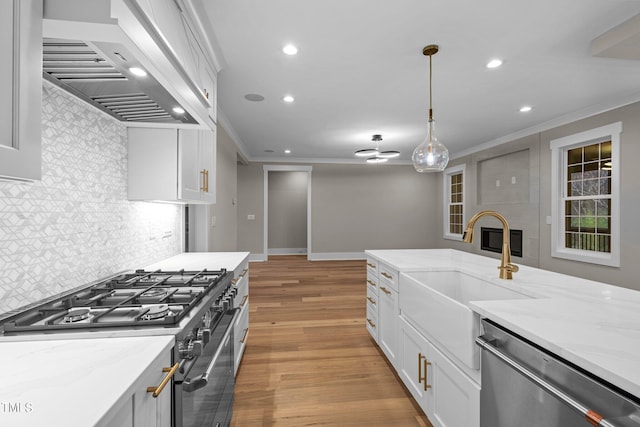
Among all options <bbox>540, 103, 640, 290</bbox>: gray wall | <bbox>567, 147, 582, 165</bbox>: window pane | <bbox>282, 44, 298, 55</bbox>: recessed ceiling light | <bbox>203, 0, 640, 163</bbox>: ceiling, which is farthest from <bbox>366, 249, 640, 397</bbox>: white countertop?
<bbox>567, 147, 582, 165</bbox>: window pane

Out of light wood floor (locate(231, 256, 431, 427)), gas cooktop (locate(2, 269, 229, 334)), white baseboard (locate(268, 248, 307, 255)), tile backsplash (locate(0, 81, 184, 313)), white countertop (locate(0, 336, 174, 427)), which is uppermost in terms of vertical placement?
tile backsplash (locate(0, 81, 184, 313))

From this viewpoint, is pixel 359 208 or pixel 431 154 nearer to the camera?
pixel 431 154

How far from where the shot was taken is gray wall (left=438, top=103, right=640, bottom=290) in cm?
353

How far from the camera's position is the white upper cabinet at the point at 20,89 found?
63 cm

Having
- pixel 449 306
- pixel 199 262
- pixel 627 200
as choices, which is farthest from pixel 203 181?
pixel 627 200

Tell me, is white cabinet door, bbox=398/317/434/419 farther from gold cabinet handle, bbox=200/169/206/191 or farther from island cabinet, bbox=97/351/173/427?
gold cabinet handle, bbox=200/169/206/191

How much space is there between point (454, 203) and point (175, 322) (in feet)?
24.0

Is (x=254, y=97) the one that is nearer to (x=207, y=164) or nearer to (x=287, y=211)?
(x=207, y=164)

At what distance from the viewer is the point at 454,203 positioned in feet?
23.7

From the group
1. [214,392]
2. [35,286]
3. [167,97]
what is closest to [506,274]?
[214,392]

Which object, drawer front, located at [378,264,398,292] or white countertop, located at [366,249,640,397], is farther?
drawer front, located at [378,264,398,292]

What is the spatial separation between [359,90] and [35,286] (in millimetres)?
3131

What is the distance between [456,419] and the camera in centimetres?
136

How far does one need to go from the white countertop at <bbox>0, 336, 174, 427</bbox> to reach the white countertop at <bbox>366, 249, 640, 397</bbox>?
1.11 meters
